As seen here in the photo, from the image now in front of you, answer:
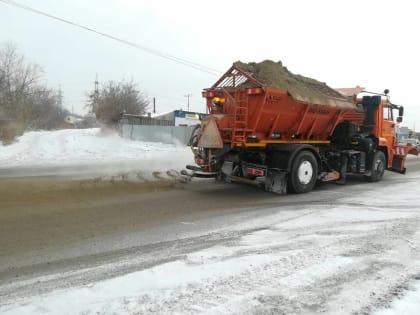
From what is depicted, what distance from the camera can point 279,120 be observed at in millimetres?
9977

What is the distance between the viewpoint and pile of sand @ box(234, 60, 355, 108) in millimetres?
9695

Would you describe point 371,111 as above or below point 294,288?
above

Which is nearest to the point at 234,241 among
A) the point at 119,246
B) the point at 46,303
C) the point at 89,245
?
the point at 119,246

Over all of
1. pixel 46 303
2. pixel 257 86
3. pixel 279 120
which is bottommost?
pixel 46 303

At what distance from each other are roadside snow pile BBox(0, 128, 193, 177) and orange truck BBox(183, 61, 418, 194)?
170 inches

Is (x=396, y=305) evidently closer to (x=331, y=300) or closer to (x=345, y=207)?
(x=331, y=300)

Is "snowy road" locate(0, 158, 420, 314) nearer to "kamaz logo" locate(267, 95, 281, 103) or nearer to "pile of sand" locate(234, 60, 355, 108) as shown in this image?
"kamaz logo" locate(267, 95, 281, 103)

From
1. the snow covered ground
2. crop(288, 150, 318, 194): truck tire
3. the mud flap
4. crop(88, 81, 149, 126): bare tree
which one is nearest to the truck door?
crop(288, 150, 318, 194): truck tire

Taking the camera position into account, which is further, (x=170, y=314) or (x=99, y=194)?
(x=99, y=194)

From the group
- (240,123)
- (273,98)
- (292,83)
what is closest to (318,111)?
(292,83)

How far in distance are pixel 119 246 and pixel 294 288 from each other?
8.29ft

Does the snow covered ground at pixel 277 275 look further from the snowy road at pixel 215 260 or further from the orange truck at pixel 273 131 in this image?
the orange truck at pixel 273 131

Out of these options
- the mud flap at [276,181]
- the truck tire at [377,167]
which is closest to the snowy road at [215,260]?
the mud flap at [276,181]

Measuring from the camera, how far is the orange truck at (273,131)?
9547 millimetres
